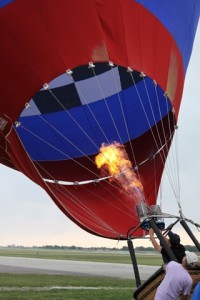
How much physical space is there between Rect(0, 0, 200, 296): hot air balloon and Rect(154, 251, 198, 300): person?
1750 mm

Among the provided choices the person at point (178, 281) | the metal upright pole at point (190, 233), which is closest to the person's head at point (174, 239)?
the metal upright pole at point (190, 233)

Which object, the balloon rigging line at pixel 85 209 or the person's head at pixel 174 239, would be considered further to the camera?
the balloon rigging line at pixel 85 209

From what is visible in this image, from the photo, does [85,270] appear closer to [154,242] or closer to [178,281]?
[154,242]

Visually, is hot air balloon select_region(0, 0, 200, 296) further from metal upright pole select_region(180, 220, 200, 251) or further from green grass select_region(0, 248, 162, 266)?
green grass select_region(0, 248, 162, 266)

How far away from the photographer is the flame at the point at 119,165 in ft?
33.3

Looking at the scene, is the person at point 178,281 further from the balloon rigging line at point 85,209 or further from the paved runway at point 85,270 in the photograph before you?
the paved runway at point 85,270

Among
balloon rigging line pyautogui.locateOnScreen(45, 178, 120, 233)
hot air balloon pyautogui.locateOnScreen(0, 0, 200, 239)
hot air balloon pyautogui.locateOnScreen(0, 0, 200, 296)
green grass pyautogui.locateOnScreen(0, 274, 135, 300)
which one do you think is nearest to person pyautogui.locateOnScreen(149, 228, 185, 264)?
hot air balloon pyautogui.locateOnScreen(0, 0, 200, 296)

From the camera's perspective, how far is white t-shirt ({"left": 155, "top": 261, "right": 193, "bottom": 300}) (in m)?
4.69

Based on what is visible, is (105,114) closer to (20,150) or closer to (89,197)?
(89,197)

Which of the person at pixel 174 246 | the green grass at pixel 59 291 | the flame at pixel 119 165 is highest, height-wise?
the flame at pixel 119 165

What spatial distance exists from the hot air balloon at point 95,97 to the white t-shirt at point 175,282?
176cm

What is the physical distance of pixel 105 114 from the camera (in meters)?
10.5

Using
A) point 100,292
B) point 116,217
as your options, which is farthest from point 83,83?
point 100,292

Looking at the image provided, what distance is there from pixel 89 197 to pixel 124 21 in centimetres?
429
